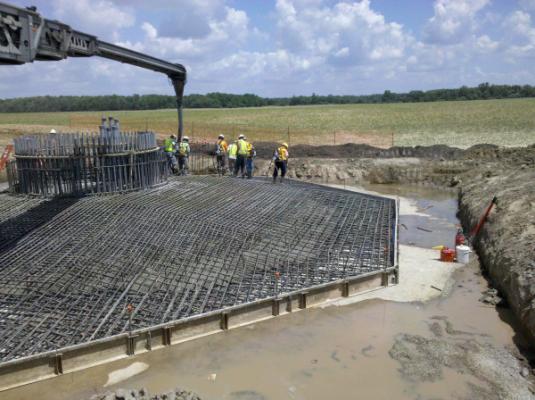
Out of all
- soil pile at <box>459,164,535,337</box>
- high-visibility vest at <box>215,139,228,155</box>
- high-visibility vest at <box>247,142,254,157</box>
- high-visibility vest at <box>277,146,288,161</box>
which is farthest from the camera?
high-visibility vest at <box>215,139,228,155</box>

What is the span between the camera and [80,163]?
11.5 m

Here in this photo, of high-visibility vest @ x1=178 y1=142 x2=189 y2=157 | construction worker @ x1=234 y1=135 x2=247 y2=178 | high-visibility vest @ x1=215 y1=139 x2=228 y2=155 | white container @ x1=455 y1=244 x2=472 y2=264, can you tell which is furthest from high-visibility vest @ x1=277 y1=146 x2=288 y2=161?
white container @ x1=455 y1=244 x2=472 y2=264

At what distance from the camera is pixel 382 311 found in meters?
8.95

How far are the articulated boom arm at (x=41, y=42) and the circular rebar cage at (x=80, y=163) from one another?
1.99 metres

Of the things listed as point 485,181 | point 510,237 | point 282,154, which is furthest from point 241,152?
point 485,181

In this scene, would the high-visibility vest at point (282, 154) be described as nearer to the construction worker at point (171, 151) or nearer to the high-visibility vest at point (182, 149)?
the high-visibility vest at point (182, 149)

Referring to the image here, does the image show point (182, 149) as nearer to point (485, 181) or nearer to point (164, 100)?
point (485, 181)

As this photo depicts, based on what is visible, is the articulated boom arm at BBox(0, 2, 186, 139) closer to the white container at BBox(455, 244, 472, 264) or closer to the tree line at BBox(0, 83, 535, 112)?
the white container at BBox(455, 244, 472, 264)

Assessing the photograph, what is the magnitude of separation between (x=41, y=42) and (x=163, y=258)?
4218 mm

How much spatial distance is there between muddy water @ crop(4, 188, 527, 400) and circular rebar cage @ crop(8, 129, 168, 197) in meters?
5.71

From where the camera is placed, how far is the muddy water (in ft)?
21.5

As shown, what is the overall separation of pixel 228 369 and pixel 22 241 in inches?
205

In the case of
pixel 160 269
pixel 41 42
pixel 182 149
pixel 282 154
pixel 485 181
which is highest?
pixel 41 42

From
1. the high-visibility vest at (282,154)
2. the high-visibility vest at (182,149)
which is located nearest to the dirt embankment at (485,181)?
the high-visibility vest at (282,154)
